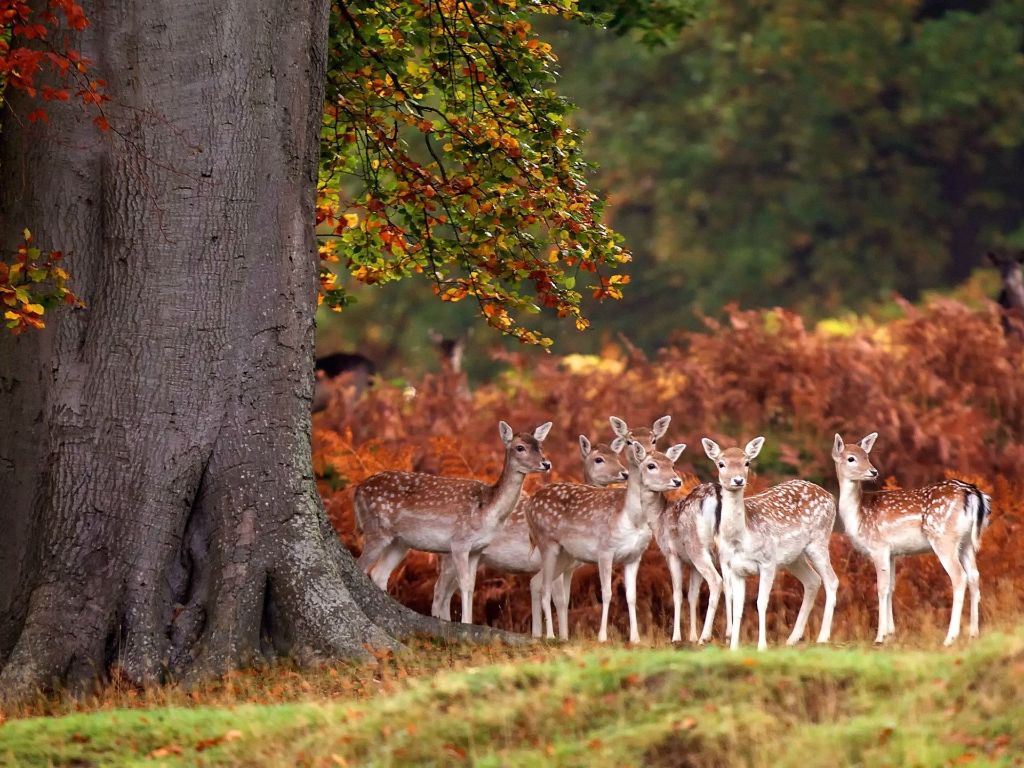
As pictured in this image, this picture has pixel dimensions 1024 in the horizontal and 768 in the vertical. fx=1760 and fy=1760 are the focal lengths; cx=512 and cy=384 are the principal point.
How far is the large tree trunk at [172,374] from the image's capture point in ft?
32.8

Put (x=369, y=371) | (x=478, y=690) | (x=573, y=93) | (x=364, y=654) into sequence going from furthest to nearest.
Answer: (x=573, y=93) → (x=369, y=371) → (x=364, y=654) → (x=478, y=690)

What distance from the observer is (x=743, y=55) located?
34.0 m

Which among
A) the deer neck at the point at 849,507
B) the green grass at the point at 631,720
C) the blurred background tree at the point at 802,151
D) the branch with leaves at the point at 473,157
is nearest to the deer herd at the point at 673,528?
the deer neck at the point at 849,507

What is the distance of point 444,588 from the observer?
12727mm

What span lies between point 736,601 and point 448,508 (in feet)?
8.29

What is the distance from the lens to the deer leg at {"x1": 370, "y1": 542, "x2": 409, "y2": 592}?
1279 centimetres

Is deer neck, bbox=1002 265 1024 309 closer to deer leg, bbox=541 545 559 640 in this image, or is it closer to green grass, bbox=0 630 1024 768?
deer leg, bbox=541 545 559 640

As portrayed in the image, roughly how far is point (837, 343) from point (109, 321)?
9.65 metres

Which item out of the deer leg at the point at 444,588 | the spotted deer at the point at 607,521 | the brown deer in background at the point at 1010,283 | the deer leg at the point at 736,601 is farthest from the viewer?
the brown deer in background at the point at 1010,283

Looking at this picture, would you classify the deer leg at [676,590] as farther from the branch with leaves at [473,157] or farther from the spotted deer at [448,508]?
the branch with leaves at [473,157]

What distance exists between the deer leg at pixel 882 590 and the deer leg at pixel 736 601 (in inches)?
34.8

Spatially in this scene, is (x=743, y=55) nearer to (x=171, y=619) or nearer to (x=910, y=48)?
(x=910, y=48)

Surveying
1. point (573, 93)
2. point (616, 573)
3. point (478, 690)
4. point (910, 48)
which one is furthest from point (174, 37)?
point (573, 93)

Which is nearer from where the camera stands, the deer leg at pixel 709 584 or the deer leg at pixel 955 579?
the deer leg at pixel 709 584
